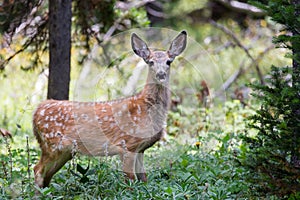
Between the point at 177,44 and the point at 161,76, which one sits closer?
the point at 161,76

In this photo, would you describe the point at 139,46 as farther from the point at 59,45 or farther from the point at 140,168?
the point at 59,45

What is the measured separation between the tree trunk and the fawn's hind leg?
1773 mm

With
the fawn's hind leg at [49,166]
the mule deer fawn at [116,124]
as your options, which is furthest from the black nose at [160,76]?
the fawn's hind leg at [49,166]

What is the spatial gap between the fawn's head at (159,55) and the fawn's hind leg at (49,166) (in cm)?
115

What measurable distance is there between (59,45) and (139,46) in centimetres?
190

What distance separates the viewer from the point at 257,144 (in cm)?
488

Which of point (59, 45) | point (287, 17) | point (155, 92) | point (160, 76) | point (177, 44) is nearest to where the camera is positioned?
point (287, 17)

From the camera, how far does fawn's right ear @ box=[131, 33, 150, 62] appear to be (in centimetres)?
605

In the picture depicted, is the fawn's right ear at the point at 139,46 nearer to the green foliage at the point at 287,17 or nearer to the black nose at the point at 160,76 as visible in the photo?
the black nose at the point at 160,76

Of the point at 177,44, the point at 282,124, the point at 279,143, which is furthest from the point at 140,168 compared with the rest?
the point at 282,124

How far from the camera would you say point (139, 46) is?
19.9 feet

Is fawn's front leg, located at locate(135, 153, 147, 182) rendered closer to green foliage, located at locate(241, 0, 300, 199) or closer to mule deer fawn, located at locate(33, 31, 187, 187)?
mule deer fawn, located at locate(33, 31, 187, 187)

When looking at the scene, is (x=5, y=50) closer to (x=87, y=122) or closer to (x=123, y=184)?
(x=87, y=122)

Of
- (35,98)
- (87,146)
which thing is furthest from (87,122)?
(35,98)
